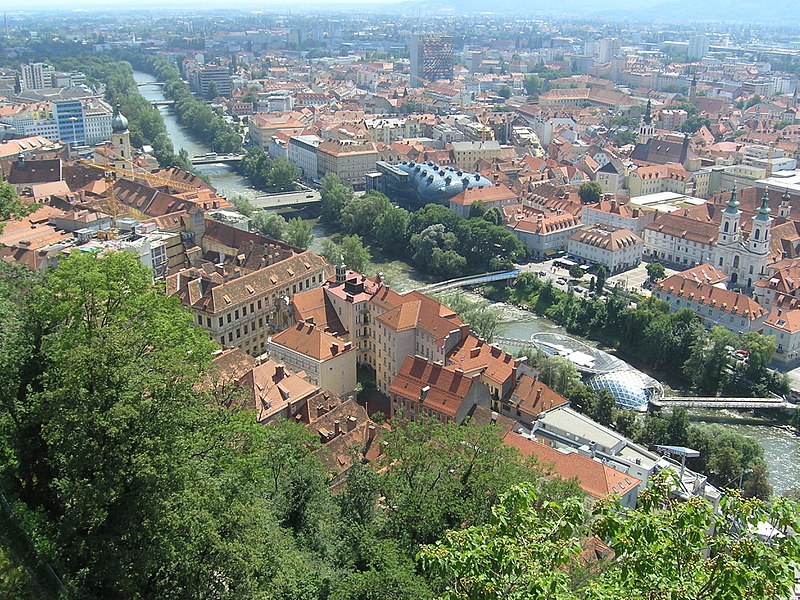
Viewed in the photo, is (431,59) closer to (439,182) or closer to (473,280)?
(439,182)

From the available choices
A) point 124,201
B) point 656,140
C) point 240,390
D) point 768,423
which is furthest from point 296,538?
point 656,140

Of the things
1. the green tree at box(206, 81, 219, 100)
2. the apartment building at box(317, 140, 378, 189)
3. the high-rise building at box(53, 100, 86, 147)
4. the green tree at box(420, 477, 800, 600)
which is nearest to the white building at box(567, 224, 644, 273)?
the apartment building at box(317, 140, 378, 189)

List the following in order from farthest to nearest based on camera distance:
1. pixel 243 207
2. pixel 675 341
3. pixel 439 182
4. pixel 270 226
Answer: pixel 439 182
pixel 243 207
pixel 270 226
pixel 675 341

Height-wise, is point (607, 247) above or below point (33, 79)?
below

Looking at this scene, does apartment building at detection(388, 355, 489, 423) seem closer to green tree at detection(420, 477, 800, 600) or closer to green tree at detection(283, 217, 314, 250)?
green tree at detection(420, 477, 800, 600)

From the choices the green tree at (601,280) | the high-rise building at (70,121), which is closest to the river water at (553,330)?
the green tree at (601,280)

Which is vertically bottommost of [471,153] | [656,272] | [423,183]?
[656,272]

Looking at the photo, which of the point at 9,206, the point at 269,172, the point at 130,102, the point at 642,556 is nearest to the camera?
Result: the point at 642,556

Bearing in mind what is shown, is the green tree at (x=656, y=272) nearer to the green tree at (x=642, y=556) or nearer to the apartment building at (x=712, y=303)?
the apartment building at (x=712, y=303)

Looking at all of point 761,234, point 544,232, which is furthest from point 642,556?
point 544,232
